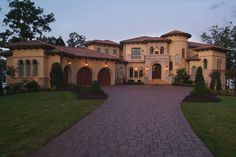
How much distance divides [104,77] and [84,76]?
11.7 feet

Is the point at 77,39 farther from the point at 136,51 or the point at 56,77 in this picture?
the point at 56,77

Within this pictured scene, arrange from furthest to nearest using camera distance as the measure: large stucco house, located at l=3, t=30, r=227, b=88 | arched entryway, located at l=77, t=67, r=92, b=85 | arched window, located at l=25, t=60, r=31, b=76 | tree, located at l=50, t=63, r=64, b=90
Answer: arched entryway, located at l=77, t=67, r=92, b=85
arched window, located at l=25, t=60, r=31, b=76
large stucco house, located at l=3, t=30, r=227, b=88
tree, located at l=50, t=63, r=64, b=90

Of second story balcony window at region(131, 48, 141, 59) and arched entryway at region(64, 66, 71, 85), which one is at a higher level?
second story balcony window at region(131, 48, 141, 59)

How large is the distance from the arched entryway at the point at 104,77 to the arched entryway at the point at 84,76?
1.80 meters

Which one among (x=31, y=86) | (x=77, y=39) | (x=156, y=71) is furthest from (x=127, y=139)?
(x=77, y=39)

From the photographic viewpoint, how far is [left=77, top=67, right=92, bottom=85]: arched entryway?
34.8 m

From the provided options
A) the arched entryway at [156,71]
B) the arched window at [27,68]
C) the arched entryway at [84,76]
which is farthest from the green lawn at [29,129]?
the arched entryway at [156,71]

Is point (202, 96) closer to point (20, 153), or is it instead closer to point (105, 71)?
point (20, 153)

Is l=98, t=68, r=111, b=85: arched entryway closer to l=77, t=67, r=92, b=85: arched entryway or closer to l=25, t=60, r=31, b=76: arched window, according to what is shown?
l=77, t=67, r=92, b=85: arched entryway

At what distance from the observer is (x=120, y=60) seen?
132 ft

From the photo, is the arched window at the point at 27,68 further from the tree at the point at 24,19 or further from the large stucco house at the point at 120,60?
the tree at the point at 24,19

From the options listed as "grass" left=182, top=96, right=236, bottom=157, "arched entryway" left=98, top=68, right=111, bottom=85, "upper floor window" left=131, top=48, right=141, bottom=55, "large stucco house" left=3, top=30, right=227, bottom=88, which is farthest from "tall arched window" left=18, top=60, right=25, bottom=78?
"grass" left=182, top=96, right=236, bottom=157

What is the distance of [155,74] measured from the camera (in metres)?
43.3

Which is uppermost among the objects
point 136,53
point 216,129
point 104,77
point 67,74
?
point 136,53
